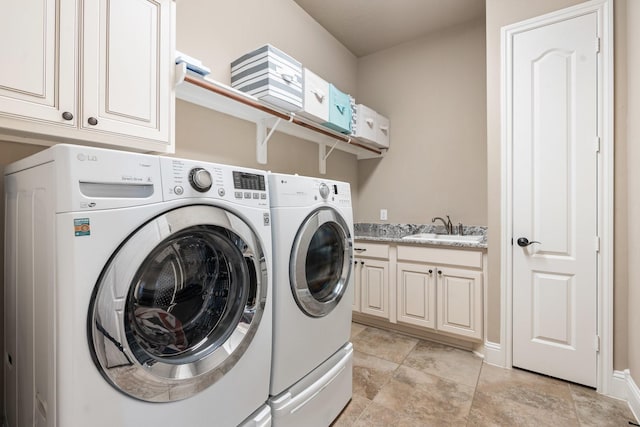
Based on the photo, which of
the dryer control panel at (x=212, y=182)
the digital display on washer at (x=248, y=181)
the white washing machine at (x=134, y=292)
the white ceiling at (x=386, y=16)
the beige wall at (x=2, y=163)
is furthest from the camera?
the white ceiling at (x=386, y=16)

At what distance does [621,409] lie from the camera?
1620 millimetres

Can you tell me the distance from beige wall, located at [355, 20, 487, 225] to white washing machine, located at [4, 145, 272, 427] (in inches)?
86.3

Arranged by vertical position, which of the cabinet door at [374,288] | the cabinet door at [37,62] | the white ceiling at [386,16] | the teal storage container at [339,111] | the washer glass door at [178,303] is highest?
the white ceiling at [386,16]

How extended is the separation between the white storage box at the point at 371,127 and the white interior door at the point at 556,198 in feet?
3.71

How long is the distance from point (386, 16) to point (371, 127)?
938 millimetres

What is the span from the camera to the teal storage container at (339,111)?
2.21 metres

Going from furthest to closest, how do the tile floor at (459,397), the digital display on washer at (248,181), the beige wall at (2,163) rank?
1. the tile floor at (459,397)
2. the beige wall at (2,163)
3. the digital display on washer at (248,181)

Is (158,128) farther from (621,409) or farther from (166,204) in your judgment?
(621,409)

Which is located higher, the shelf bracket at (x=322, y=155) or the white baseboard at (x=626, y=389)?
the shelf bracket at (x=322, y=155)

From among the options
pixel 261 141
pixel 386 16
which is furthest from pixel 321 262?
pixel 386 16

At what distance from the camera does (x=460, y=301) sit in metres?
2.24

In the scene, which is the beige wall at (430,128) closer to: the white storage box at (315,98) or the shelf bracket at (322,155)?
the shelf bracket at (322,155)

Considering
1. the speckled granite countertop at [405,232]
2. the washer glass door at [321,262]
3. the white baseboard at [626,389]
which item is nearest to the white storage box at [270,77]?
the washer glass door at [321,262]

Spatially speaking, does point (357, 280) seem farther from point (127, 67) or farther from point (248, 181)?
point (127, 67)
